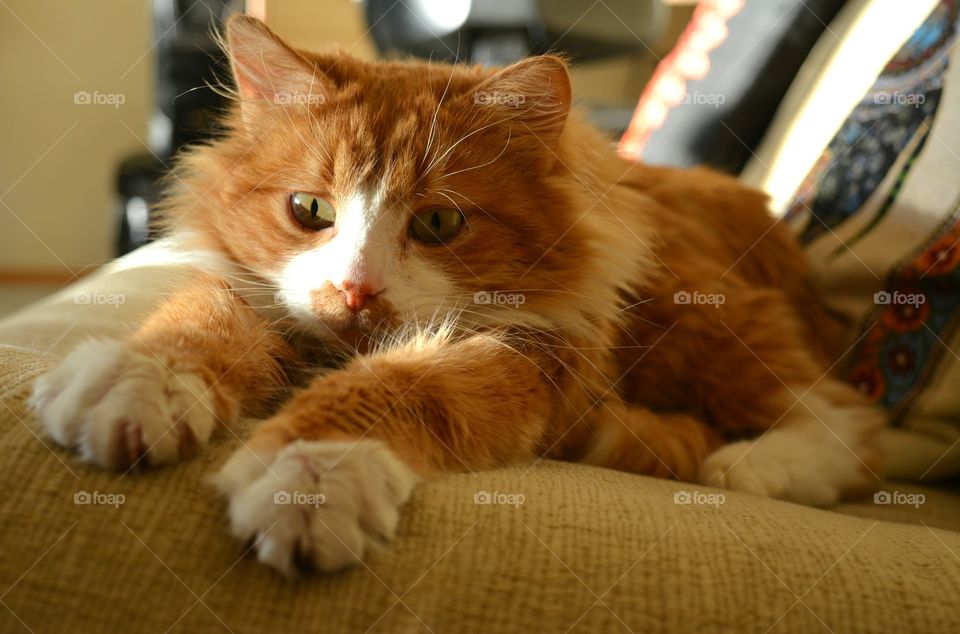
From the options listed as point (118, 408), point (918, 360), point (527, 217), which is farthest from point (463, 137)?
point (918, 360)

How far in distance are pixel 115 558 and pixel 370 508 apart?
0.26m

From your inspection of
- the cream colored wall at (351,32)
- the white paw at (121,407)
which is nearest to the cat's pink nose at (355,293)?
the white paw at (121,407)

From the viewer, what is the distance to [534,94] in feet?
4.14

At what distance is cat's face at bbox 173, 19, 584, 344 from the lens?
1.17 meters

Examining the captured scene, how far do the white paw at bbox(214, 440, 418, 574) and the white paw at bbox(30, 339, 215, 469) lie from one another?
8 centimetres

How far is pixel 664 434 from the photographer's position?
134 cm

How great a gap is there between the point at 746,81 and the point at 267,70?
4.74ft

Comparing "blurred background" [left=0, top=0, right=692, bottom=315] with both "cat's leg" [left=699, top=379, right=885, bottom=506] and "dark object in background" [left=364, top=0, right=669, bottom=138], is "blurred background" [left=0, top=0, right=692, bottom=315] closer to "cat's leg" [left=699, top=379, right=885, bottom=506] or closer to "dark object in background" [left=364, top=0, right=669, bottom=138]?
"dark object in background" [left=364, top=0, right=669, bottom=138]

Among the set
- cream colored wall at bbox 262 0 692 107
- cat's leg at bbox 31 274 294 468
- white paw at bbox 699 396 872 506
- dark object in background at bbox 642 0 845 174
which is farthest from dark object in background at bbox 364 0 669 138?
cat's leg at bbox 31 274 294 468

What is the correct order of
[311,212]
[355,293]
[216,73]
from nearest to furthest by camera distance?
[355,293], [311,212], [216,73]

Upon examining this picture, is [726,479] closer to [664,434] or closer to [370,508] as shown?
[664,434]

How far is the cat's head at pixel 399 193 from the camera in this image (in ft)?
3.86

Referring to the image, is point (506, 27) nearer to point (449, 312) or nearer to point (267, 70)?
point (267, 70)

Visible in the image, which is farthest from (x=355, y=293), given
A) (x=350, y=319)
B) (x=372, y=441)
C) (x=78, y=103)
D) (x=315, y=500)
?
(x=78, y=103)
